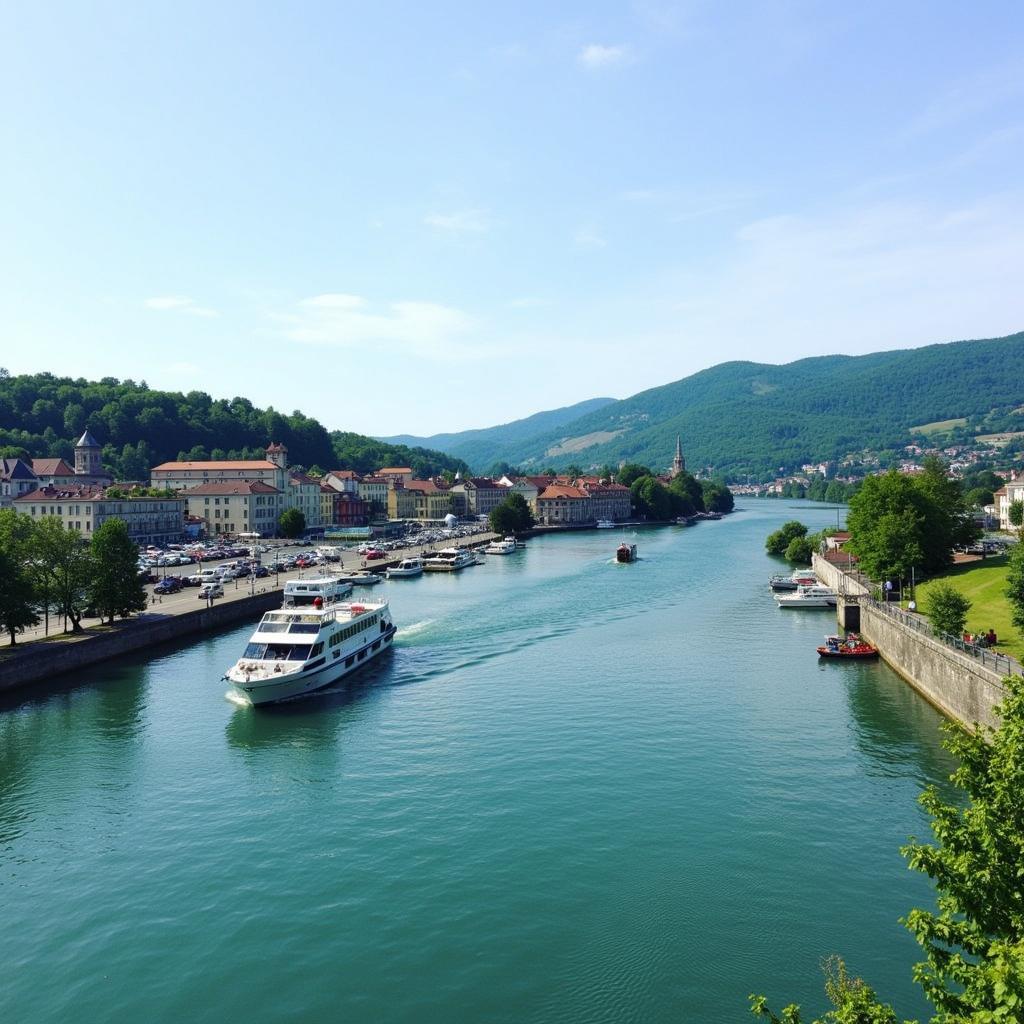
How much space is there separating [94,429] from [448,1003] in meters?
196

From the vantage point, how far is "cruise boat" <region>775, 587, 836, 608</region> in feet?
235

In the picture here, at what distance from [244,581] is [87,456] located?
8648cm

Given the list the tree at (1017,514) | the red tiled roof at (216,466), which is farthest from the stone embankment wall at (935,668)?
the red tiled roof at (216,466)

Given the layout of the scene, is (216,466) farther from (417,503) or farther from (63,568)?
(63,568)

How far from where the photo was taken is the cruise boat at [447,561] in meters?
103

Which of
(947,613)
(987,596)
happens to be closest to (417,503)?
(987,596)

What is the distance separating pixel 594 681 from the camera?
150 feet

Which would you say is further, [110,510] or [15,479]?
[15,479]

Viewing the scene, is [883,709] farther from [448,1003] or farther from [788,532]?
[788,532]

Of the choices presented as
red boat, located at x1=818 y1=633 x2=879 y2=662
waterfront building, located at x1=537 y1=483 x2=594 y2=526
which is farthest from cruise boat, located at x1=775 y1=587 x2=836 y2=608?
waterfront building, located at x1=537 y1=483 x2=594 y2=526

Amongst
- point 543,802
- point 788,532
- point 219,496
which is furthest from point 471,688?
point 219,496

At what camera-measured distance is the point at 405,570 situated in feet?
319

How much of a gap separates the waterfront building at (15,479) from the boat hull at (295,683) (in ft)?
323

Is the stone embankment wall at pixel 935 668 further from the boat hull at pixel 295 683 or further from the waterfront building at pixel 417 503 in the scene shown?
the waterfront building at pixel 417 503
